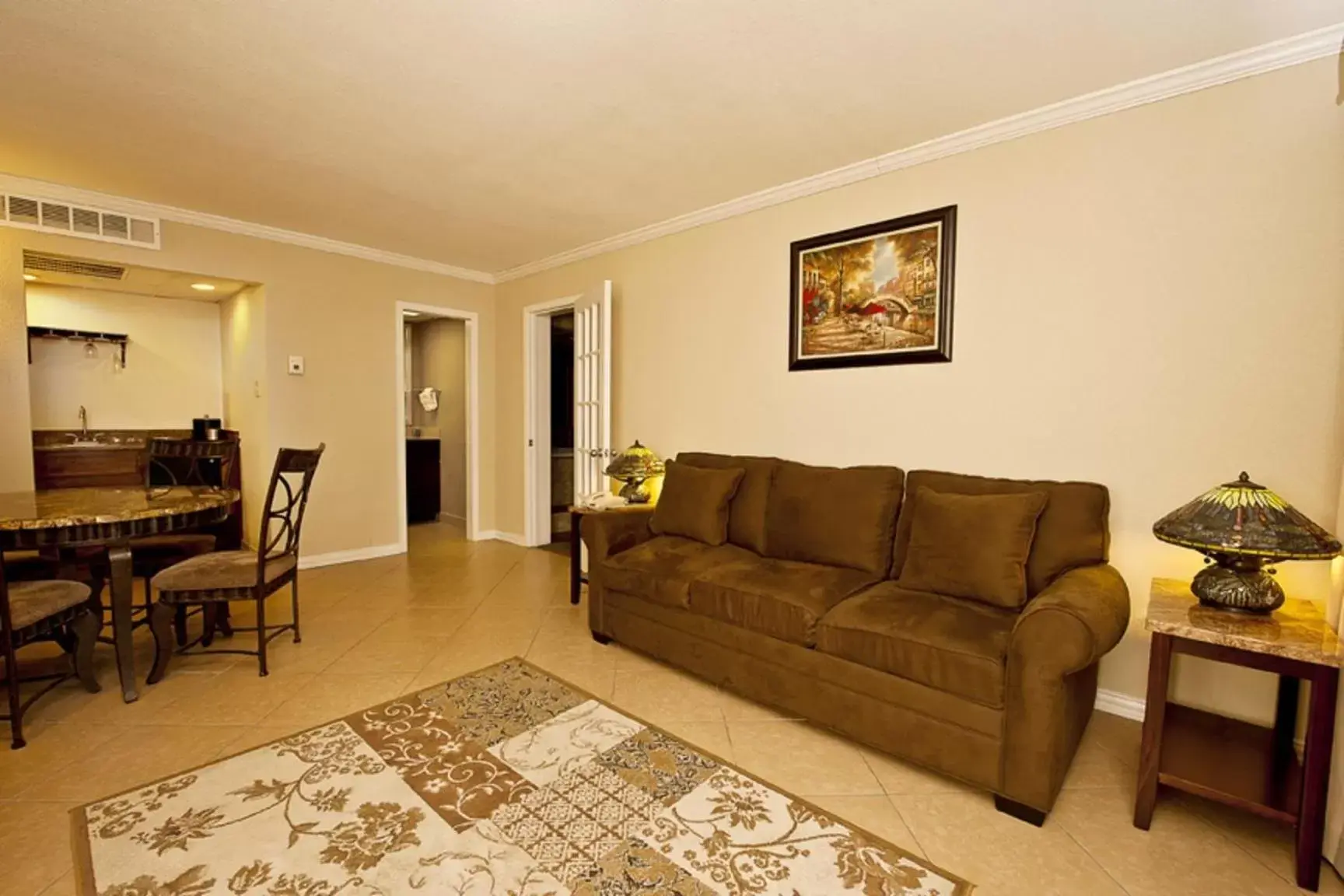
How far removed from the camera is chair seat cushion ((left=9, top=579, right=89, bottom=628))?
214 cm

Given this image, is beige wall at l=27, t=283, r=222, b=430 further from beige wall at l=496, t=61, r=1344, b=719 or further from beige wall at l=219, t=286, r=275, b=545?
beige wall at l=496, t=61, r=1344, b=719

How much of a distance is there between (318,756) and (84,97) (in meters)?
2.81

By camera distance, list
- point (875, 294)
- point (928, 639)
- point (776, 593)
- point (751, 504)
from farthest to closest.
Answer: point (751, 504) < point (875, 294) < point (776, 593) < point (928, 639)

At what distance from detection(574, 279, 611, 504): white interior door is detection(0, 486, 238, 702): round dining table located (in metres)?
2.07

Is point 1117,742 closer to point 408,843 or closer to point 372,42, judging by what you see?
point 408,843

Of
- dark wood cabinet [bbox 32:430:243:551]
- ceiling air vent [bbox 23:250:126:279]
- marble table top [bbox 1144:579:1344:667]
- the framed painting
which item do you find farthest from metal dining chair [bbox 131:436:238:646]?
marble table top [bbox 1144:579:1344:667]

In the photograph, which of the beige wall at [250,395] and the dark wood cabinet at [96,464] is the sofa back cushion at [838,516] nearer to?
the beige wall at [250,395]

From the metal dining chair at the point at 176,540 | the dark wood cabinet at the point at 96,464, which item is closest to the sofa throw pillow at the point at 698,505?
the metal dining chair at the point at 176,540

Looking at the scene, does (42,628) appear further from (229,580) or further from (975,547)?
(975,547)

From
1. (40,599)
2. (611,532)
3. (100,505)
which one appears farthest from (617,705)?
(100,505)

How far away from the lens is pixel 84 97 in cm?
244

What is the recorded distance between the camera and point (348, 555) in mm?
4754

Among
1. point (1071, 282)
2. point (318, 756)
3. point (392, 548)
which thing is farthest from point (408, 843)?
point (392, 548)

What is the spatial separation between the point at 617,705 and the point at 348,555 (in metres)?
3.29
